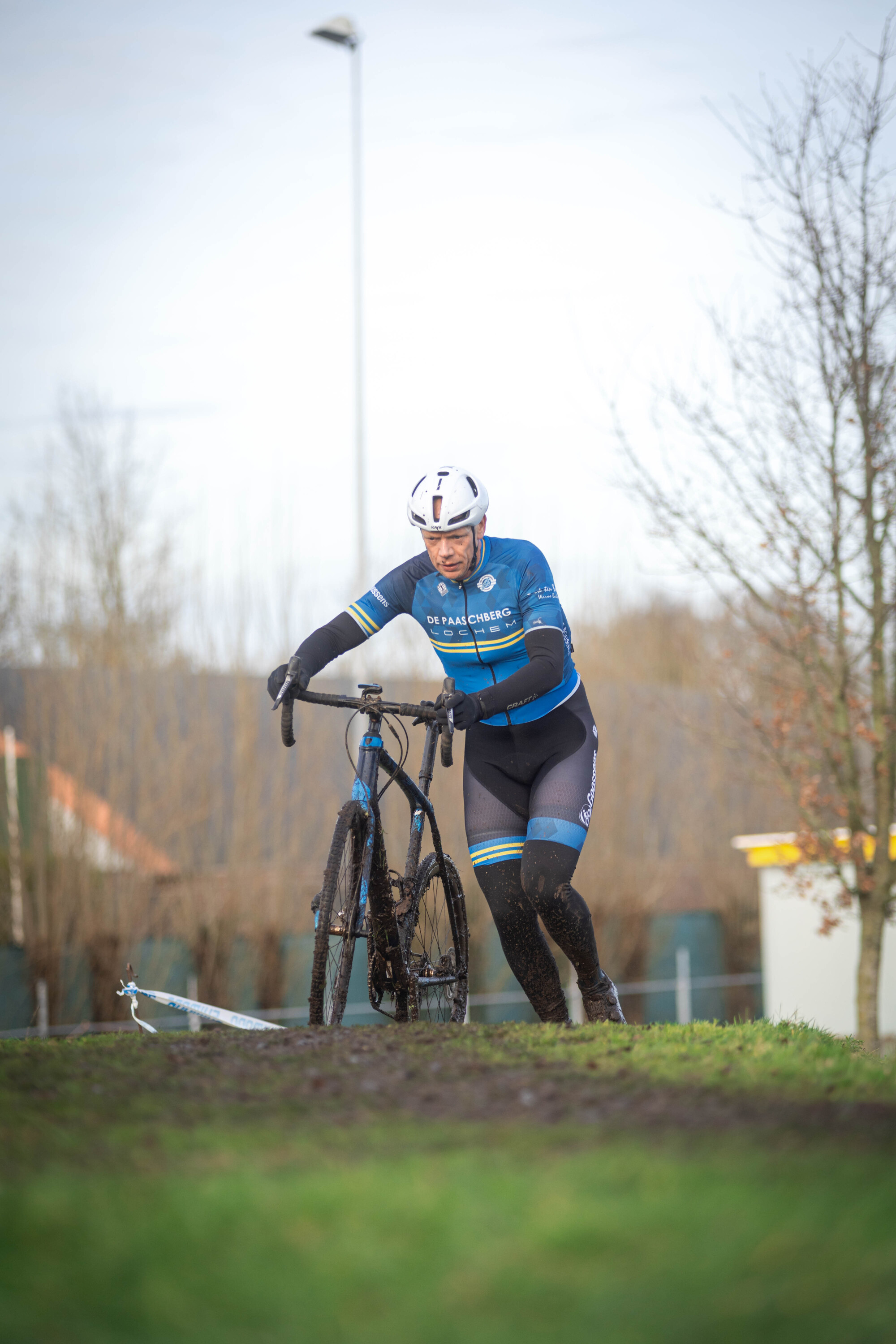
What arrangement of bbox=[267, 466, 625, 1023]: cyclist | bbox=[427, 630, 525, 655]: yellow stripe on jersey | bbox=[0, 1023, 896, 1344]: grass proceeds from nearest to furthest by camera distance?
1. bbox=[0, 1023, 896, 1344]: grass
2. bbox=[267, 466, 625, 1023]: cyclist
3. bbox=[427, 630, 525, 655]: yellow stripe on jersey

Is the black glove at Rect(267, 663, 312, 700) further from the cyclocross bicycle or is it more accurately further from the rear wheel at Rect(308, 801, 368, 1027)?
the rear wheel at Rect(308, 801, 368, 1027)

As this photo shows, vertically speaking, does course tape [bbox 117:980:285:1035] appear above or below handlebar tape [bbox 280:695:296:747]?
below

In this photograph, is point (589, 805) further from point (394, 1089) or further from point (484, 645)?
point (394, 1089)

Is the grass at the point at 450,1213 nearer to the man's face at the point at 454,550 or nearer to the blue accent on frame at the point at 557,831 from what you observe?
the blue accent on frame at the point at 557,831

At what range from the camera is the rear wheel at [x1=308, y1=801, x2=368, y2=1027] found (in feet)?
16.2

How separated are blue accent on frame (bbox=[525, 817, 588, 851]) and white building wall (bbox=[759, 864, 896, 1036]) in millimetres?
8669

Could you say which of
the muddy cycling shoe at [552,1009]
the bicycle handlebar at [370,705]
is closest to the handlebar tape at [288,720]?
the bicycle handlebar at [370,705]

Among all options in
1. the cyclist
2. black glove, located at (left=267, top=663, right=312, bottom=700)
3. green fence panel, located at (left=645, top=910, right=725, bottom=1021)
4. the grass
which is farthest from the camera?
green fence panel, located at (left=645, top=910, right=725, bottom=1021)

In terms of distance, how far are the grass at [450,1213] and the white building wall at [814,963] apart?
11.2m

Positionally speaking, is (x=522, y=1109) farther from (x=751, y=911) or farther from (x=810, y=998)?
(x=751, y=911)

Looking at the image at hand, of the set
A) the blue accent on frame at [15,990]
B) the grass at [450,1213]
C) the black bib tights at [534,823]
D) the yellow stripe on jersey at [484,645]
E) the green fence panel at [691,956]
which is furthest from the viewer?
the green fence panel at [691,956]

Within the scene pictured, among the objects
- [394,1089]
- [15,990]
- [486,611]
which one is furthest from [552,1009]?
[15,990]

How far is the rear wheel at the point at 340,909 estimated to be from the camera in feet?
16.2

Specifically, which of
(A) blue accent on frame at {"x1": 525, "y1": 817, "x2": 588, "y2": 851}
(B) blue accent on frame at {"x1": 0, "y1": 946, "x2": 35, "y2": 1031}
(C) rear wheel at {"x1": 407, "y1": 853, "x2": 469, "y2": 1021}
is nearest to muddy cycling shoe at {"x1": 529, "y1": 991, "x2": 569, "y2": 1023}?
(C) rear wheel at {"x1": 407, "y1": 853, "x2": 469, "y2": 1021}
